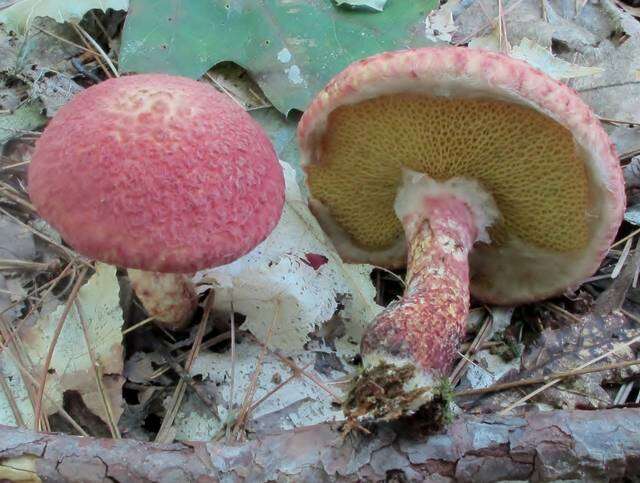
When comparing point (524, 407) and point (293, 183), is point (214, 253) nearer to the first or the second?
point (293, 183)

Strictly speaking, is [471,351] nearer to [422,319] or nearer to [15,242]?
[422,319]

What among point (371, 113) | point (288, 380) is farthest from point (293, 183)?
point (288, 380)

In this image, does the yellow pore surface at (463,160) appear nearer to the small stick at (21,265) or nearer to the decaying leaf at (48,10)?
the small stick at (21,265)

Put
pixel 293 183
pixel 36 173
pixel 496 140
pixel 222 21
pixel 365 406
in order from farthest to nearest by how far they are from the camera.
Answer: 1. pixel 222 21
2. pixel 293 183
3. pixel 496 140
4. pixel 36 173
5. pixel 365 406

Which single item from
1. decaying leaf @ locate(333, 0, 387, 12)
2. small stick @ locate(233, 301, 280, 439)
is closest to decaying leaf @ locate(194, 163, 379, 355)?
small stick @ locate(233, 301, 280, 439)

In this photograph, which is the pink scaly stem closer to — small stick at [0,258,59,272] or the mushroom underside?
the mushroom underside

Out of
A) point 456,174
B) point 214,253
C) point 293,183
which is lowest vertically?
point 293,183

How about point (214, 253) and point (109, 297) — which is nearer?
point (214, 253)
